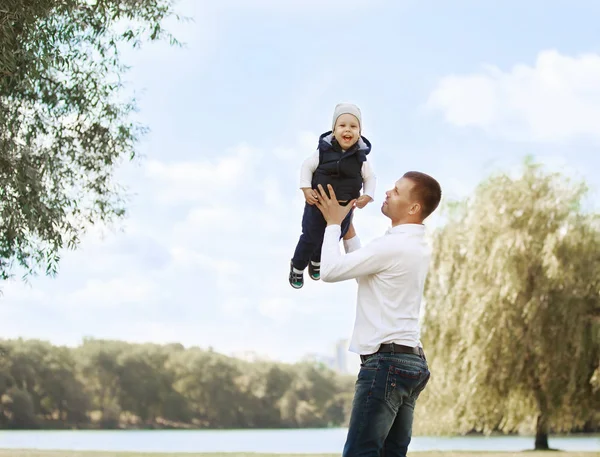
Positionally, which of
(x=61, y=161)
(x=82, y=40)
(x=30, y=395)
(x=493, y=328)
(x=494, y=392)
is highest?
(x=82, y=40)

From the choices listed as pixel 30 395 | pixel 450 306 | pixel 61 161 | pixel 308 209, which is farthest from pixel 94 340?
pixel 308 209

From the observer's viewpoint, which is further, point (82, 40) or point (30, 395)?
point (30, 395)

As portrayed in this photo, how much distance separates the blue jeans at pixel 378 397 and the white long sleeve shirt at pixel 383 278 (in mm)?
81

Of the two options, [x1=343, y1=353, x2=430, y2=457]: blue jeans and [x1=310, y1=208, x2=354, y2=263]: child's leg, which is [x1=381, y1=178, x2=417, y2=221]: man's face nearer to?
[x1=310, y1=208, x2=354, y2=263]: child's leg

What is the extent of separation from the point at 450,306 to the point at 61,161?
Result: 33.1 ft

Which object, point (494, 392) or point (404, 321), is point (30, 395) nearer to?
point (494, 392)

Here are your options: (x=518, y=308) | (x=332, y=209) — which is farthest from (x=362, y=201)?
(x=518, y=308)

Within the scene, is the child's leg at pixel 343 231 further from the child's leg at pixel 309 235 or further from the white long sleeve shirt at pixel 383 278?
the white long sleeve shirt at pixel 383 278

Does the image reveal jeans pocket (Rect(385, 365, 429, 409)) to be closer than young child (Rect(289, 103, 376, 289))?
Yes

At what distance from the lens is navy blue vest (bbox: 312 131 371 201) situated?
429 cm

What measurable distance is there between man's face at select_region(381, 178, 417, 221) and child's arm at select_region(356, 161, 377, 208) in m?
0.49

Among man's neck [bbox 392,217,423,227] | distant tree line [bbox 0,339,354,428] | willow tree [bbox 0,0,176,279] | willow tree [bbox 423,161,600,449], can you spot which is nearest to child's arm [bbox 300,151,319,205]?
man's neck [bbox 392,217,423,227]

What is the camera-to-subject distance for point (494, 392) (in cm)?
1844

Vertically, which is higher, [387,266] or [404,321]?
[387,266]
